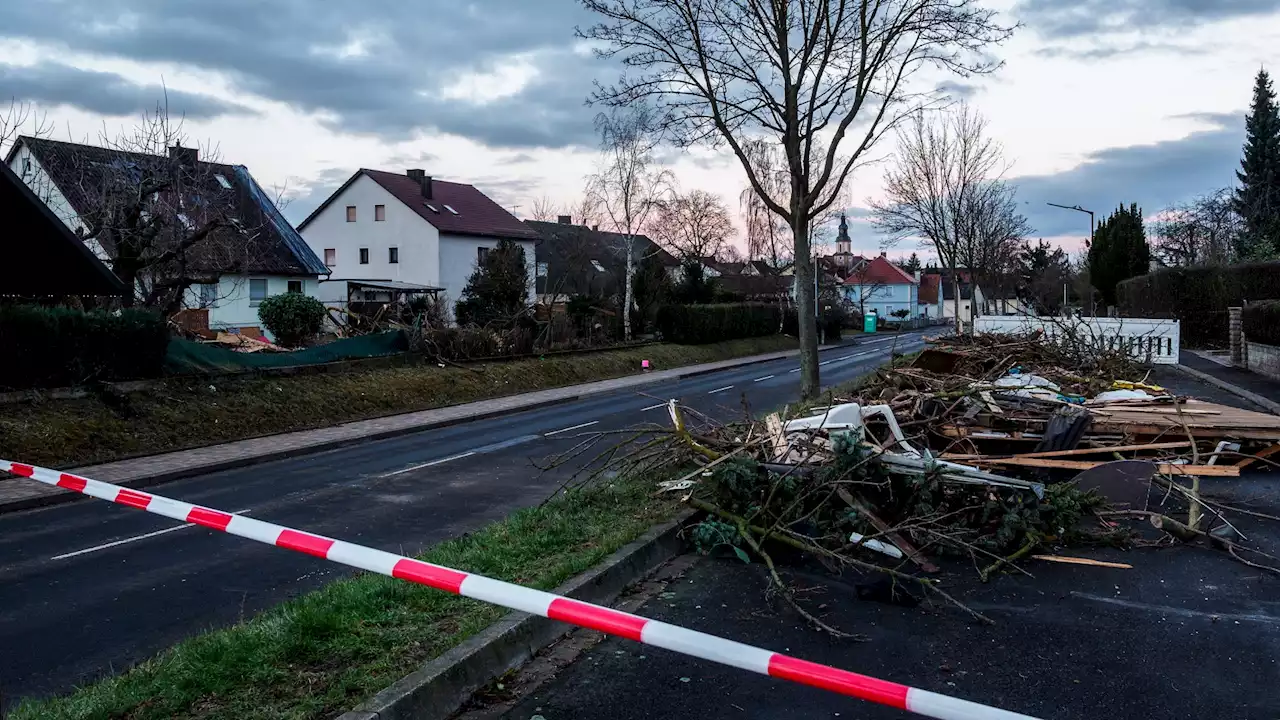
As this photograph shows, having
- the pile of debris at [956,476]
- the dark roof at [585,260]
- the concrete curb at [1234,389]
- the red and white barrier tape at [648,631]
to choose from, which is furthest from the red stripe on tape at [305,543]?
the dark roof at [585,260]

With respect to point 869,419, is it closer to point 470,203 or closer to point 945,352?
point 945,352

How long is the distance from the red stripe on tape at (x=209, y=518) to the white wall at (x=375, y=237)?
49177 mm

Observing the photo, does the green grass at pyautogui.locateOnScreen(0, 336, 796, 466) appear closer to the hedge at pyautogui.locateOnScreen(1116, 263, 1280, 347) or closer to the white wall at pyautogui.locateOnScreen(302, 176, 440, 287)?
the hedge at pyautogui.locateOnScreen(1116, 263, 1280, 347)

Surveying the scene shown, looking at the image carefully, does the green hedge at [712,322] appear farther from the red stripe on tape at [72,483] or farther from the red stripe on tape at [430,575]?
the red stripe on tape at [430,575]

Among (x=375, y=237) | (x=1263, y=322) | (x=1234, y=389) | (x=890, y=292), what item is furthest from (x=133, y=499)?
(x=890, y=292)

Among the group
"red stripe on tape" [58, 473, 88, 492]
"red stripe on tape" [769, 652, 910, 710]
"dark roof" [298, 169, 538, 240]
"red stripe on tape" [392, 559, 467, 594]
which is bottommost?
"red stripe on tape" [769, 652, 910, 710]

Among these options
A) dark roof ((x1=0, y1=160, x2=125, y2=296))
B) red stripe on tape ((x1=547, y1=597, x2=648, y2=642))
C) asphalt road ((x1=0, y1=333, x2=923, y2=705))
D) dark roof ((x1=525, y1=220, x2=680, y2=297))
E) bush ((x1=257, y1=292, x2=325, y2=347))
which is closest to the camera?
red stripe on tape ((x1=547, y1=597, x2=648, y2=642))

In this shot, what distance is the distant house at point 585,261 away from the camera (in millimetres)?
52000

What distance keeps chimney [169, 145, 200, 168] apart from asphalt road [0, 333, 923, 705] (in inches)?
399

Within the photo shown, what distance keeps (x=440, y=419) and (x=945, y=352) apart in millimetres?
10513

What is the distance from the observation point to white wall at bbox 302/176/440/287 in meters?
54.0

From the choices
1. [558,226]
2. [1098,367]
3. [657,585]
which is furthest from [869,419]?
[558,226]

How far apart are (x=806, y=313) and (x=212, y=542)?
11678mm

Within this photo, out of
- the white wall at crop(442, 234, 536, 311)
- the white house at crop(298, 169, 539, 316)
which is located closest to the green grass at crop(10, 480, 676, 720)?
the white house at crop(298, 169, 539, 316)
